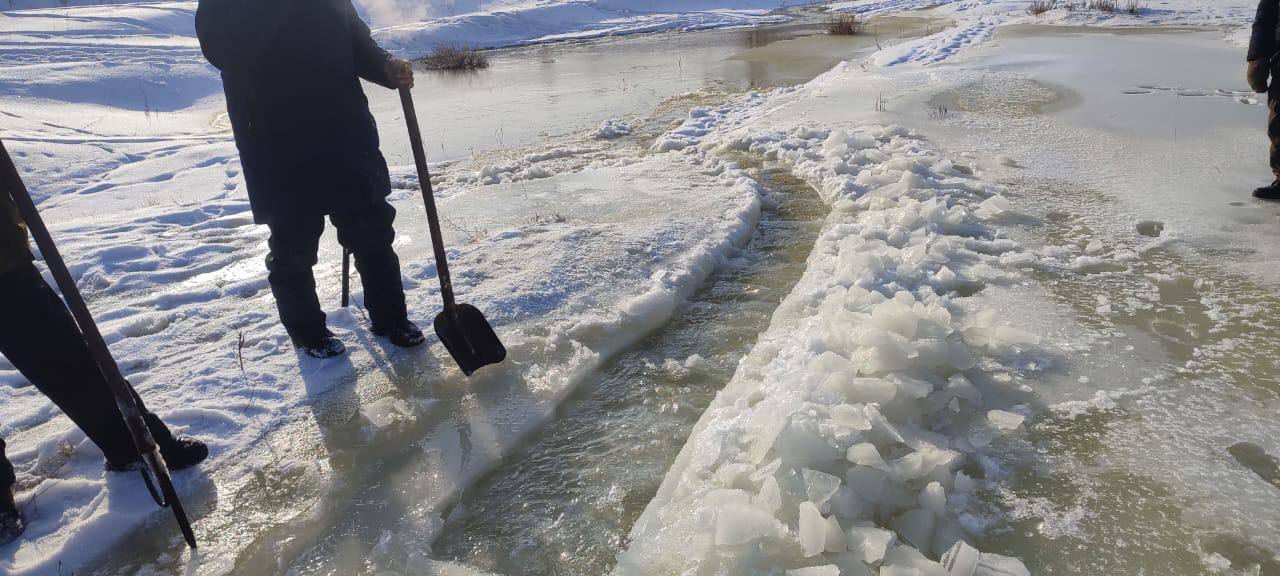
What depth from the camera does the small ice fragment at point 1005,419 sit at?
87.3 inches

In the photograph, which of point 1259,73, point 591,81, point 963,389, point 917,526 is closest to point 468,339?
point 917,526

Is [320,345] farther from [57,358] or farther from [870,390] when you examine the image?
[870,390]

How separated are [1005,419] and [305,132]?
9.81 ft

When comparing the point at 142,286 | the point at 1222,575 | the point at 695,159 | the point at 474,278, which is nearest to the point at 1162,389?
the point at 1222,575

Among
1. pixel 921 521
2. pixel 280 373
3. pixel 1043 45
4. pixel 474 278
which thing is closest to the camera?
pixel 921 521

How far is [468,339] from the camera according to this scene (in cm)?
287

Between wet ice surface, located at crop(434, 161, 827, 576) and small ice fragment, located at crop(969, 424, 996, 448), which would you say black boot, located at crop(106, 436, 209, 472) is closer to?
wet ice surface, located at crop(434, 161, 827, 576)

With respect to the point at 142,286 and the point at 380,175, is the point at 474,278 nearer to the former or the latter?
the point at 380,175

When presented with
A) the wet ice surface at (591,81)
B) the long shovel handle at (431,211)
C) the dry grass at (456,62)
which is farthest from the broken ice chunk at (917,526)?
the dry grass at (456,62)

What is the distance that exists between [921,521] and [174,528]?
241 cm

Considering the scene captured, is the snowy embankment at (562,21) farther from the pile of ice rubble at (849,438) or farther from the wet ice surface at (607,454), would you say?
the pile of ice rubble at (849,438)

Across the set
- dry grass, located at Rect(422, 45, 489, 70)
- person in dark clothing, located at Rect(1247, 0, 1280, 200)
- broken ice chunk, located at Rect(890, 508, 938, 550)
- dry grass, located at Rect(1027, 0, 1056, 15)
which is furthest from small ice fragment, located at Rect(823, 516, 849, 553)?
dry grass, located at Rect(1027, 0, 1056, 15)

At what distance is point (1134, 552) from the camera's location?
5.82ft

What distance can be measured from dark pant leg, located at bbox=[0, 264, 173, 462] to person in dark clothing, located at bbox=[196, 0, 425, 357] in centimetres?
76
